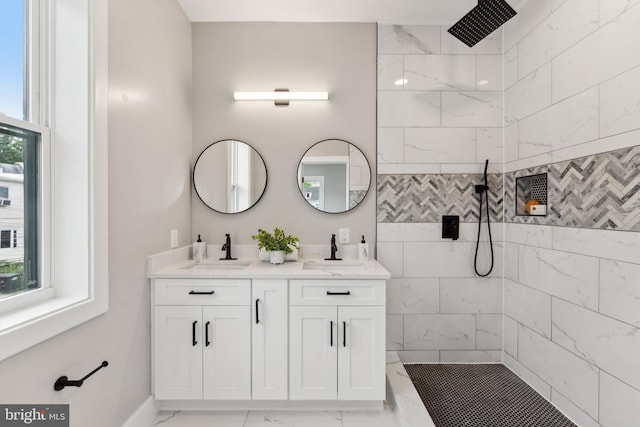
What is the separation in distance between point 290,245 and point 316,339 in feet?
2.36

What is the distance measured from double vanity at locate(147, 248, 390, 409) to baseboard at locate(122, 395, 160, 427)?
0.19 feet

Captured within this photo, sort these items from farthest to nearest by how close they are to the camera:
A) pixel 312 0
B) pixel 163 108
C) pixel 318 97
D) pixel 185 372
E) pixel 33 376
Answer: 1. pixel 318 97
2. pixel 312 0
3. pixel 163 108
4. pixel 185 372
5. pixel 33 376

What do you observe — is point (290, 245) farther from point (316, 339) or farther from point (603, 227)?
point (603, 227)

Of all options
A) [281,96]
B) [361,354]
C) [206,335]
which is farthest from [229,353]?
[281,96]

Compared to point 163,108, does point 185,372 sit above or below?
below

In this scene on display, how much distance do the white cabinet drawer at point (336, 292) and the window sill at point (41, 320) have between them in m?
1.00

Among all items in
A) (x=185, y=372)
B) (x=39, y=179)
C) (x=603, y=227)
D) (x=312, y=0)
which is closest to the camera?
(x=39, y=179)

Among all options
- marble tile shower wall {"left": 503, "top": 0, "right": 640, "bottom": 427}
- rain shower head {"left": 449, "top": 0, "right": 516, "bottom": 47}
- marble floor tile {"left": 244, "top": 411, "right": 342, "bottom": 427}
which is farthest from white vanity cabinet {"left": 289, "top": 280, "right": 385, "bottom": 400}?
rain shower head {"left": 449, "top": 0, "right": 516, "bottom": 47}

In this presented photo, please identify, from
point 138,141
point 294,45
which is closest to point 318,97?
point 294,45

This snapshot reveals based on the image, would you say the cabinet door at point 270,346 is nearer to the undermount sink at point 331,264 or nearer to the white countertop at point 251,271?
the white countertop at point 251,271

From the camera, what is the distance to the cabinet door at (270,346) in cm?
189

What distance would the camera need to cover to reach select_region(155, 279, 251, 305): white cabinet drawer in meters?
1.89

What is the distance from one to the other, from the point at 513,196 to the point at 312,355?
182cm

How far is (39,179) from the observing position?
129cm
